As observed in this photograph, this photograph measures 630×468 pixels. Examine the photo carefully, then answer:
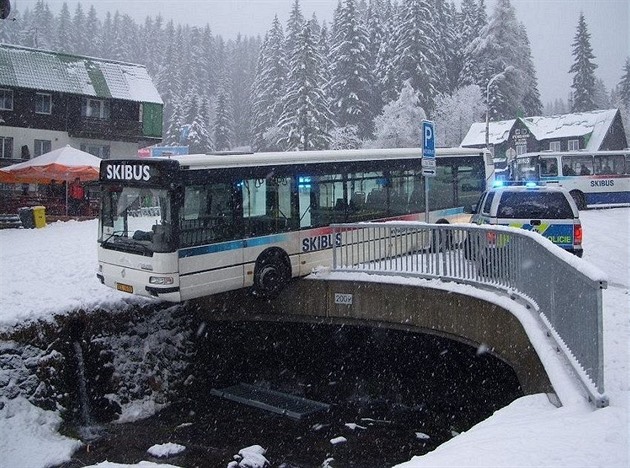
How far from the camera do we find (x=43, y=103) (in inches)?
1619

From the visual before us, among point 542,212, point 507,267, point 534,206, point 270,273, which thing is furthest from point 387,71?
point 507,267

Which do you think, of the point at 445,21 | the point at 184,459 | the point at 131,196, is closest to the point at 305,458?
the point at 184,459

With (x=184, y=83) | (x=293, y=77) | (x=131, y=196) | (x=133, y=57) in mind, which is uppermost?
(x=133, y=57)

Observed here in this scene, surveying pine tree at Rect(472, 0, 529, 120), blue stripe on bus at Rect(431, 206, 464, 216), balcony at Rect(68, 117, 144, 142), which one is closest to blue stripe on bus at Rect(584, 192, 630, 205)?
blue stripe on bus at Rect(431, 206, 464, 216)

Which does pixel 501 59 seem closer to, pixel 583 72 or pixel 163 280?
pixel 583 72

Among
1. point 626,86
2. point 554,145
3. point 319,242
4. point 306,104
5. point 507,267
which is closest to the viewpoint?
point 507,267

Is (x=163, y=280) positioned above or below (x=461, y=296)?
above

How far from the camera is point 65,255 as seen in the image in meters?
17.9

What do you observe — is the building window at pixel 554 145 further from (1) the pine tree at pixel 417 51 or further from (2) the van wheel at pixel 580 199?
(2) the van wheel at pixel 580 199

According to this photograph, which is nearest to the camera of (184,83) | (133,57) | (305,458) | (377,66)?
(305,458)

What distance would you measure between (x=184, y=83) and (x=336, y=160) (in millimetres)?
90099

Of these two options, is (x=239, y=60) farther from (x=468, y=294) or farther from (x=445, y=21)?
(x=468, y=294)

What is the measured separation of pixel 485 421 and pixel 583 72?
80.1 m

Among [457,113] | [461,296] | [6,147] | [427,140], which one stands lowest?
[461,296]
